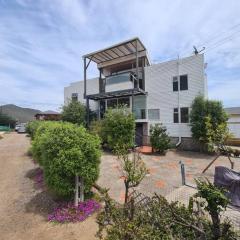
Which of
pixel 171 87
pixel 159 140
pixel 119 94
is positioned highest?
pixel 171 87

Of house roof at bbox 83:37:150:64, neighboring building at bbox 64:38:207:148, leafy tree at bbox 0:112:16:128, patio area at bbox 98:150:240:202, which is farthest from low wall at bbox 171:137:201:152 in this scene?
leafy tree at bbox 0:112:16:128

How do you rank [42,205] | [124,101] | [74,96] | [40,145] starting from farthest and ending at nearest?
1. [74,96]
2. [124,101]
3. [40,145]
4. [42,205]

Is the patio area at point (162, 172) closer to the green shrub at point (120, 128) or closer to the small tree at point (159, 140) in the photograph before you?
the small tree at point (159, 140)

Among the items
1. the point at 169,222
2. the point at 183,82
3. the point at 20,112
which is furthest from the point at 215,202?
the point at 20,112

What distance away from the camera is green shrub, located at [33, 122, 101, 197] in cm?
641

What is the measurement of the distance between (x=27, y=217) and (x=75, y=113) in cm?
1546

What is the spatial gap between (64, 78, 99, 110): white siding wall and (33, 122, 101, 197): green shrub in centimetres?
1624

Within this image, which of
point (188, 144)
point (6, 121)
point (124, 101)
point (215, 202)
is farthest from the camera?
point (6, 121)

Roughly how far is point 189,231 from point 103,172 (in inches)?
304

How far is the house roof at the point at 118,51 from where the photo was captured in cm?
1758

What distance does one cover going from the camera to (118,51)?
64.5 feet

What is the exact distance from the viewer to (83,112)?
21.7 metres

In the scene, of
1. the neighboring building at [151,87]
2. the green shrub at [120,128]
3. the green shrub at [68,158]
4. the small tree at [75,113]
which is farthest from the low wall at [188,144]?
the green shrub at [68,158]

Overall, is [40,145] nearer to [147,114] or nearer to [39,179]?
[39,179]
